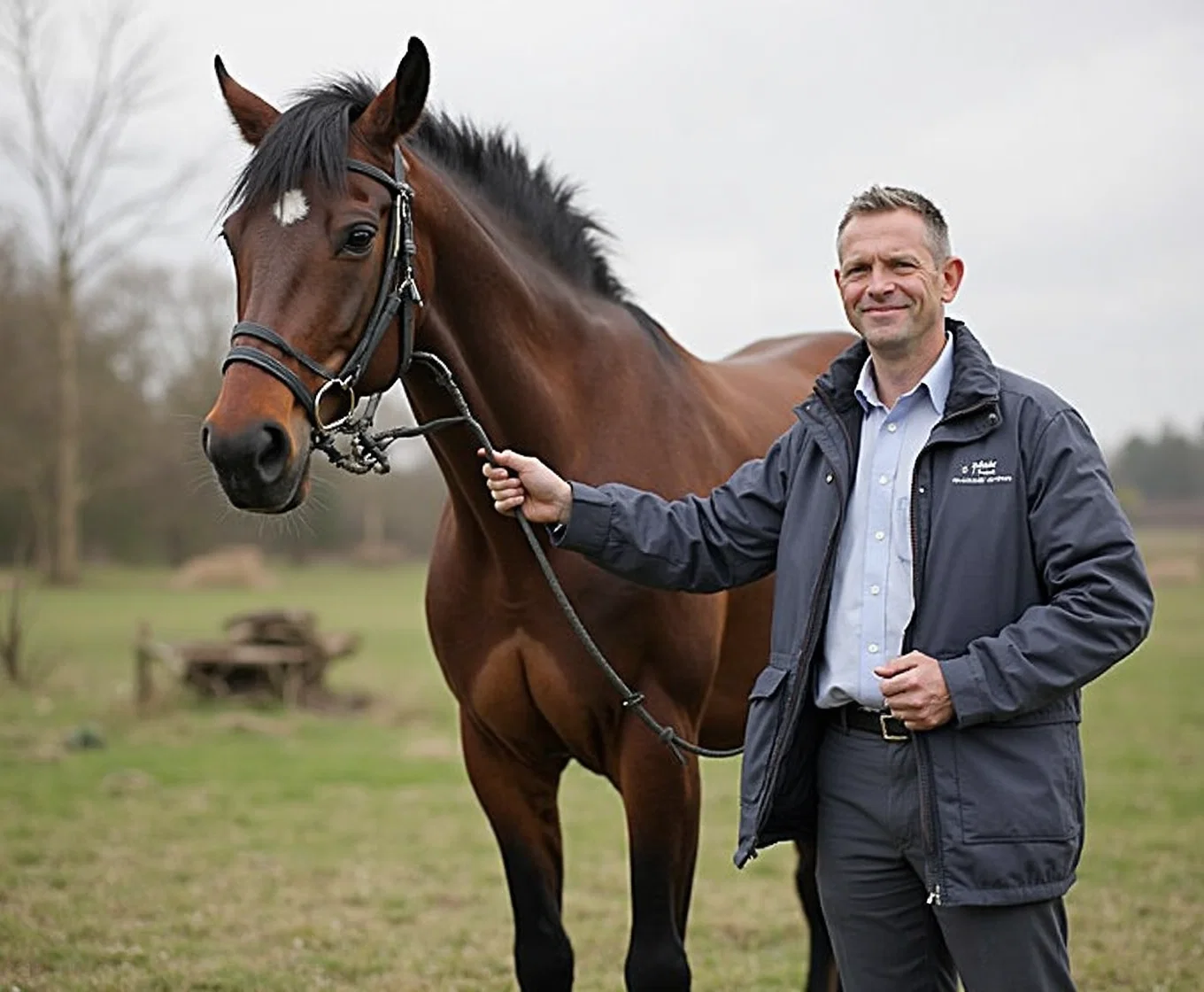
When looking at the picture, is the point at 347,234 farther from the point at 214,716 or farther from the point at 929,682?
the point at 214,716

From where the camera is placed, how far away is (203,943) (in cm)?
513

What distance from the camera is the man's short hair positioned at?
2.53 meters

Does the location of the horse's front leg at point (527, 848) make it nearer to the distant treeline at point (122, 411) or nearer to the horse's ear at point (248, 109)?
the horse's ear at point (248, 109)

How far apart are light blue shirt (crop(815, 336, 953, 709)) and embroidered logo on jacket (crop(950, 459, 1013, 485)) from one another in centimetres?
11

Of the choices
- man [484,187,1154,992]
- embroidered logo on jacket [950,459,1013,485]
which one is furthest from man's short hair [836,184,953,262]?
embroidered logo on jacket [950,459,1013,485]

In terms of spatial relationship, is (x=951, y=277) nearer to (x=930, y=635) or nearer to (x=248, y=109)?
(x=930, y=635)

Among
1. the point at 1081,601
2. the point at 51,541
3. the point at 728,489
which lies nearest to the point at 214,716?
the point at 728,489

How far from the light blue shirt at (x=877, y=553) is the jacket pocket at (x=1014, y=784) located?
21 centimetres

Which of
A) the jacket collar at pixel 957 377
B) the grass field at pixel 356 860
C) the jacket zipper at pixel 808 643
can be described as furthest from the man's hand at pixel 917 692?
the grass field at pixel 356 860

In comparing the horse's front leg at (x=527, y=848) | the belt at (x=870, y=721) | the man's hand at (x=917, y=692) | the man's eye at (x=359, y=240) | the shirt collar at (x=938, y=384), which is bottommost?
the horse's front leg at (x=527, y=848)

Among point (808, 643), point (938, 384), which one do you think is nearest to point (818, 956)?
point (808, 643)

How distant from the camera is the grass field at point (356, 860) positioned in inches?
193

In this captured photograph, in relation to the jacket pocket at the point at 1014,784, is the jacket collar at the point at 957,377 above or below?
above

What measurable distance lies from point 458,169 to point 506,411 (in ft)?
2.19
